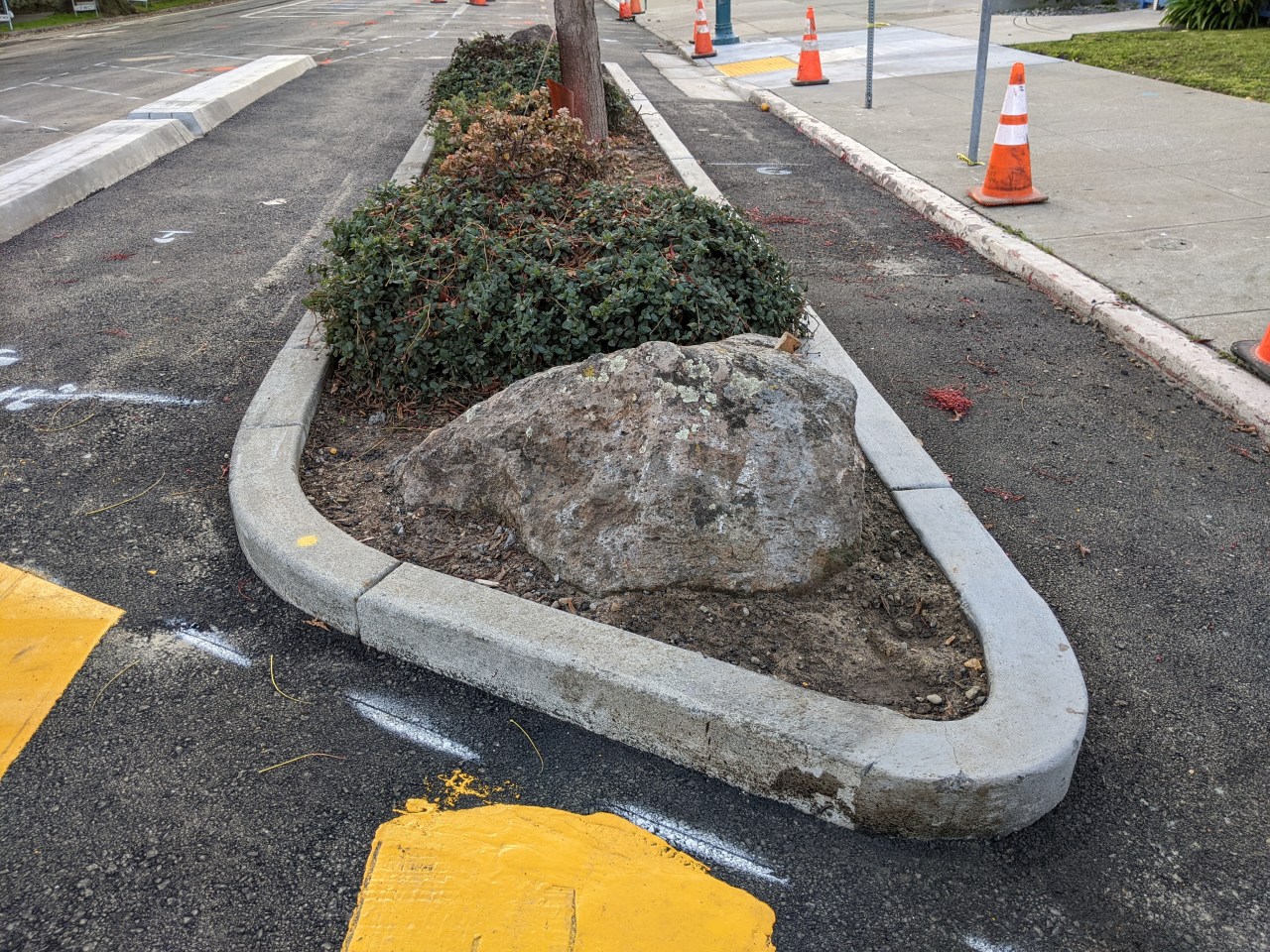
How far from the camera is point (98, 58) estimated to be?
18.7 m

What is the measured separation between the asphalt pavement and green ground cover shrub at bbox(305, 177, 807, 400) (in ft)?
2.73

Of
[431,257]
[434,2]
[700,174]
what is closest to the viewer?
[431,257]

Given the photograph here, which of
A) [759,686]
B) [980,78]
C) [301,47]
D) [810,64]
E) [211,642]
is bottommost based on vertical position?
[211,642]

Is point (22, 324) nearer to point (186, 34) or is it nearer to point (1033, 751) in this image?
point (1033, 751)

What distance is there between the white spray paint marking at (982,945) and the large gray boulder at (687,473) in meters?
1.19

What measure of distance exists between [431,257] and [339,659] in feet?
6.92

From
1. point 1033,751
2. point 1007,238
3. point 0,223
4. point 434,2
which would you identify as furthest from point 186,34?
point 1033,751

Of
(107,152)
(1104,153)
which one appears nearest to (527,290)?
(1104,153)

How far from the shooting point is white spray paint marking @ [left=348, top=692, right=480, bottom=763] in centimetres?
279

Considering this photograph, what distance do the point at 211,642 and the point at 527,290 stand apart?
201 centimetres

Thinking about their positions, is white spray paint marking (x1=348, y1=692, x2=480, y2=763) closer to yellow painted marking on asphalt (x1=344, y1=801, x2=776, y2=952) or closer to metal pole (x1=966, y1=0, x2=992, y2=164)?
yellow painted marking on asphalt (x1=344, y1=801, x2=776, y2=952)

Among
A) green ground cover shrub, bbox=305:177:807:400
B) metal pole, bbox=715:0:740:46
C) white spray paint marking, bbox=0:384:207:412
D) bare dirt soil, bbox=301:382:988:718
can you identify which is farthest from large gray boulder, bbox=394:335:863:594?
metal pole, bbox=715:0:740:46

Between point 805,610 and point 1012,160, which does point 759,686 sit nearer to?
point 805,610

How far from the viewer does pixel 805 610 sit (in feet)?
10.3
